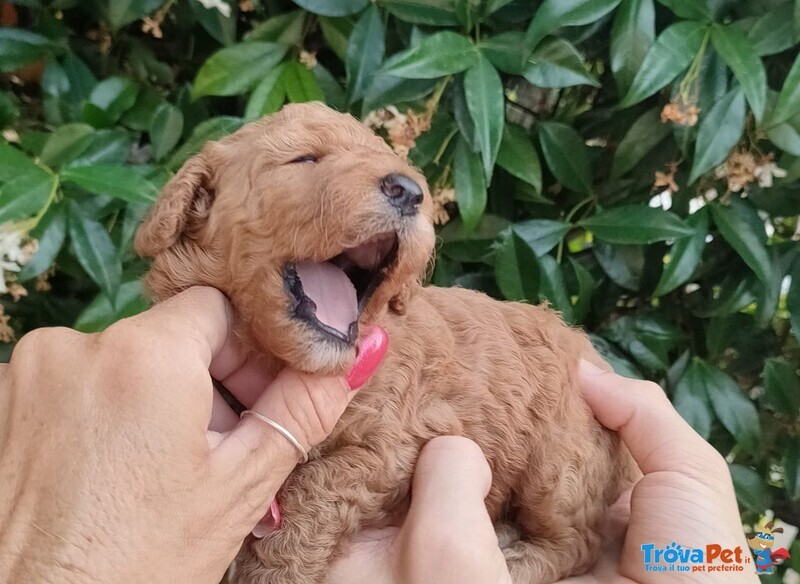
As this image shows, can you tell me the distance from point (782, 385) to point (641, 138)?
694 millimetres

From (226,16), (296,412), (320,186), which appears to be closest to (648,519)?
(296,412)

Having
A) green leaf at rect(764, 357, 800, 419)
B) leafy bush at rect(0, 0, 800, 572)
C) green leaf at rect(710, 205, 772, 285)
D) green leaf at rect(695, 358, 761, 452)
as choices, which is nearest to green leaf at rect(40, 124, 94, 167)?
leafy bush at rect(0, 0, 800, 572)

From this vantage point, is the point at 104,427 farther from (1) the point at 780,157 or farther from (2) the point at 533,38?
(1) the point at 780,157

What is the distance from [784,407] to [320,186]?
1.33m

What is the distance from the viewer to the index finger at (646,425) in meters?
1.15

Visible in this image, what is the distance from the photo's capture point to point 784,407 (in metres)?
1.54

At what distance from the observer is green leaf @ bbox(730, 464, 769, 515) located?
155cm

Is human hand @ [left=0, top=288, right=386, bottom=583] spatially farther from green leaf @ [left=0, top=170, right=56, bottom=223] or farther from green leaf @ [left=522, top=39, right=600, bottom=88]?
green leaf @ [left=522, top=39, right=600, bottom=88]

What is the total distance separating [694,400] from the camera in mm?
1489

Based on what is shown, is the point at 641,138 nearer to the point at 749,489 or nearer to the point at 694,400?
the point at 694,400

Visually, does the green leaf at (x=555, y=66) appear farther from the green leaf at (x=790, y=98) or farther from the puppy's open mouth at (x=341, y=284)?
the puppy's open mouth at (x=341, y=284)

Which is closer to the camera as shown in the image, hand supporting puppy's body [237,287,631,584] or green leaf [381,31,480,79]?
hand supporting puppy's body [237,287,631,584]

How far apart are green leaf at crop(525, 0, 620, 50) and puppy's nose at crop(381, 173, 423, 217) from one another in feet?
1.99

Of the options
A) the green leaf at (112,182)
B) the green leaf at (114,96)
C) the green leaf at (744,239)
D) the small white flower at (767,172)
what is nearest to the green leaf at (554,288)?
the green leaf at (744,239)
